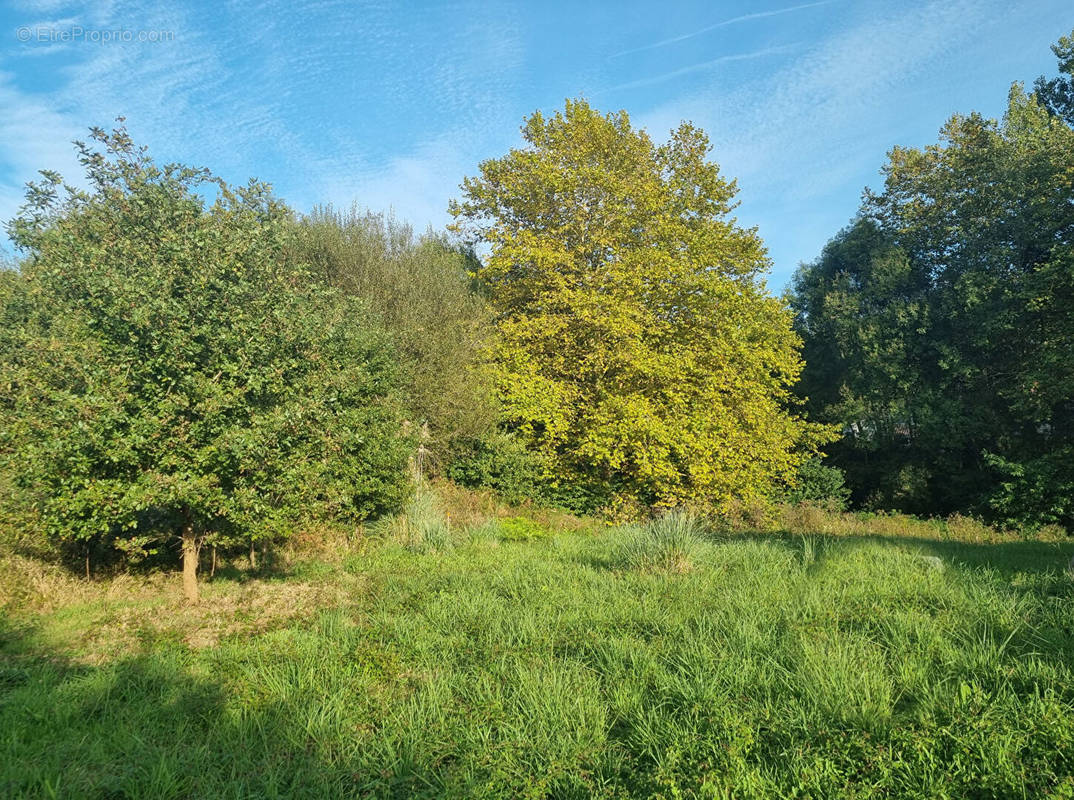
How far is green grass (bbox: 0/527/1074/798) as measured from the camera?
3.47 m

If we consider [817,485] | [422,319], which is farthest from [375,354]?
[817,485]

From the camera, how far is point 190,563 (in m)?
8.24

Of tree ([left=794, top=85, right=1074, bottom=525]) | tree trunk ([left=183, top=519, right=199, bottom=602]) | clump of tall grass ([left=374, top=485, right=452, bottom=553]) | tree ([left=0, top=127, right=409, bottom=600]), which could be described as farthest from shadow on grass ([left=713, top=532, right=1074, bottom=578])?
tree trunk ([left=183, top=519, right=199, bottom=602])

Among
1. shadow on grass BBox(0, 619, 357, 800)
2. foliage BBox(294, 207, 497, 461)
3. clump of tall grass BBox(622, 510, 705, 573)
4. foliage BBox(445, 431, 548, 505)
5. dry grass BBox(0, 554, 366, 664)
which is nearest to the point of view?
shadow on grass BBox(0, 619, 357, 800)

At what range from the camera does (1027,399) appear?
1819 centimetres

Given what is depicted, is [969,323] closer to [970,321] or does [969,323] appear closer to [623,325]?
[970,321]

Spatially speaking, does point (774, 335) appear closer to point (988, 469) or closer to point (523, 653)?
point (988, 469)

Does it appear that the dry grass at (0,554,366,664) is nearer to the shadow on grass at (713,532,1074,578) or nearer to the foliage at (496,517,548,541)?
the foliage at (496,517,548,541)

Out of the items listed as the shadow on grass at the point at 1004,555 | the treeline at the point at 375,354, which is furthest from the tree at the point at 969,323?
the shadow on grass at the point at 1004,555

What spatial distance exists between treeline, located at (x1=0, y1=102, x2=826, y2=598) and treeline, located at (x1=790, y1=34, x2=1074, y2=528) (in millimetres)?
5394

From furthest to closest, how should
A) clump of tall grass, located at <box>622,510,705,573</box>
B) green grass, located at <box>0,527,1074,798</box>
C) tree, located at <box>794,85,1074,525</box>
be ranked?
tree, located at <box>794,85,1074,525</box>, clump of tall grass, located at <box>622,510,705,573</box>, green grass, located at <box>0,527,1074,798</box>

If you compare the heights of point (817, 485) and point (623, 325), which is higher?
point (623, 325)

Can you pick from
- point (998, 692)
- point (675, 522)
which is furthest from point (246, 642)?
point (998, 692)

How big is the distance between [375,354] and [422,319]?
10.4 feet
